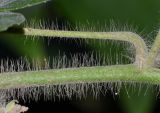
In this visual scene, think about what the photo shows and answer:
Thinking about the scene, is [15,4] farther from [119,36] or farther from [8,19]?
[119,36]

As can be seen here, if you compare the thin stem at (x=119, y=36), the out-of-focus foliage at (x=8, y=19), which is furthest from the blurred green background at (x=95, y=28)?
the out-of-focus foliage at (x=8, y=19)

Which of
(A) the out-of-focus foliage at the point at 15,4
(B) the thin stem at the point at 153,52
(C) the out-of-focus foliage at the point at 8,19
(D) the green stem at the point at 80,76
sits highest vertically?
(A) the out-of-focus foliage at the point at 15,4

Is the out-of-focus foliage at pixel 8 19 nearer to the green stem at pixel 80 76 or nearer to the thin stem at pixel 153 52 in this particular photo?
the green stem at pixel 80 76

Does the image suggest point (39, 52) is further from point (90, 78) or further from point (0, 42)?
point (90, 78)

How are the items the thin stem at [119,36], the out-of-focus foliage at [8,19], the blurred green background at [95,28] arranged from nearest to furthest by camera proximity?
the out-of-focus foliage at [8,19], the thin stem at [119,36], the blurred green background at [95,28]

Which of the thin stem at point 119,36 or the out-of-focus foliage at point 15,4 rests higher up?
the out-of-focus foliage at point 15,4

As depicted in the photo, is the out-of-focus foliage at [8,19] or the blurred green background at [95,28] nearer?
the out-of-focus foliage at [8,19]
